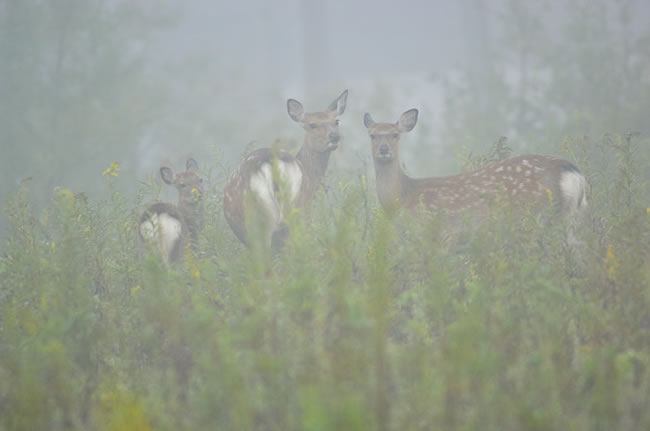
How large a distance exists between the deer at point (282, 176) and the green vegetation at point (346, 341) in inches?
35.3

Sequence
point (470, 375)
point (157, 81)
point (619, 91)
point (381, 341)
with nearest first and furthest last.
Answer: point (470, 375) → point (381, 341) → point (619, 91) → point (157, 81)

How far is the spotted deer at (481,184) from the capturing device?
487 centimetres

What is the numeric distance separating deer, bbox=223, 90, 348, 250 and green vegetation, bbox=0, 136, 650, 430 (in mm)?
896

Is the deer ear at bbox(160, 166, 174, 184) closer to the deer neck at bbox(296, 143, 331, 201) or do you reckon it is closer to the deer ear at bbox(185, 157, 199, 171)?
the deer ear at bbox(185, 157, 199, 171)

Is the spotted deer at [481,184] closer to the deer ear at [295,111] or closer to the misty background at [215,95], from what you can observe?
the deer ear at [295,111]

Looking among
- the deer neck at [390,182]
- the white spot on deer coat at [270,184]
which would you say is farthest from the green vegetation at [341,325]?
the deer neck at [390,182]

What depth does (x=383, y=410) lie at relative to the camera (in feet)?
7.85

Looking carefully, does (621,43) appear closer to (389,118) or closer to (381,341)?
(389,118)

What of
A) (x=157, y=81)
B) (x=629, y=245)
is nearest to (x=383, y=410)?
(x=629, y=245)

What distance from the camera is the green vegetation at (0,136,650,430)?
7.81ft

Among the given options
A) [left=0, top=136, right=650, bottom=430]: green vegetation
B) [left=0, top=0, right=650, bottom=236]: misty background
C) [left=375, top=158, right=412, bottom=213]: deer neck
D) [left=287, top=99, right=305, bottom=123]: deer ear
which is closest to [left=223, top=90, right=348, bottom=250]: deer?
[left=287, top=99, right=305, bottom=123]: deer ear

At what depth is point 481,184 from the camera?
206 inches

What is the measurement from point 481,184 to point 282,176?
180 cm

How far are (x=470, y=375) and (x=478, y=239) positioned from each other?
140 cm
